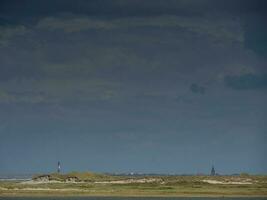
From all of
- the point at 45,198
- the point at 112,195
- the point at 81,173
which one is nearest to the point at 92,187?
the point at 112,195

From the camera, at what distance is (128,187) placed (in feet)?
469

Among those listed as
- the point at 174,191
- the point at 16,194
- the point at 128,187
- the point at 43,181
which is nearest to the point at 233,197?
the point at 174,191

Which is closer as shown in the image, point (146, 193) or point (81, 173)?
point (146, 193)

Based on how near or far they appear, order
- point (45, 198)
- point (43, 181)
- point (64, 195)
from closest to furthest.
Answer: point (45, 198) → point (64, 195) → point (43, 181)

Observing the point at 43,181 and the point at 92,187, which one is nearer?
the point at 92,187

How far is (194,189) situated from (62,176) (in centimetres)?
5207

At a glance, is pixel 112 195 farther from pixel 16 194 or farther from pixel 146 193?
pixel 16 194

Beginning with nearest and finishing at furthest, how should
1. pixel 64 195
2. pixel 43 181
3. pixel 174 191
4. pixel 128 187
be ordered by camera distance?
pixel 64 195 → pixel 174 191 → pixel 128 187 → pixel 43 181

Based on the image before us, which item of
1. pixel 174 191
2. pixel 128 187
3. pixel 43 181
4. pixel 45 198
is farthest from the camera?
pixel 43 181

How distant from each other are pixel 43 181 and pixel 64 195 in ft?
170

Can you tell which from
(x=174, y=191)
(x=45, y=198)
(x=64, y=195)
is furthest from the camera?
(x=174, y=191)

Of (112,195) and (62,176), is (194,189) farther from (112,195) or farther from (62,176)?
(62,176)

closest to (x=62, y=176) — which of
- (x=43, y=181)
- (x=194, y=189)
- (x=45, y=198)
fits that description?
(x=43, y=181)

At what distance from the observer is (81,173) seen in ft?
611
